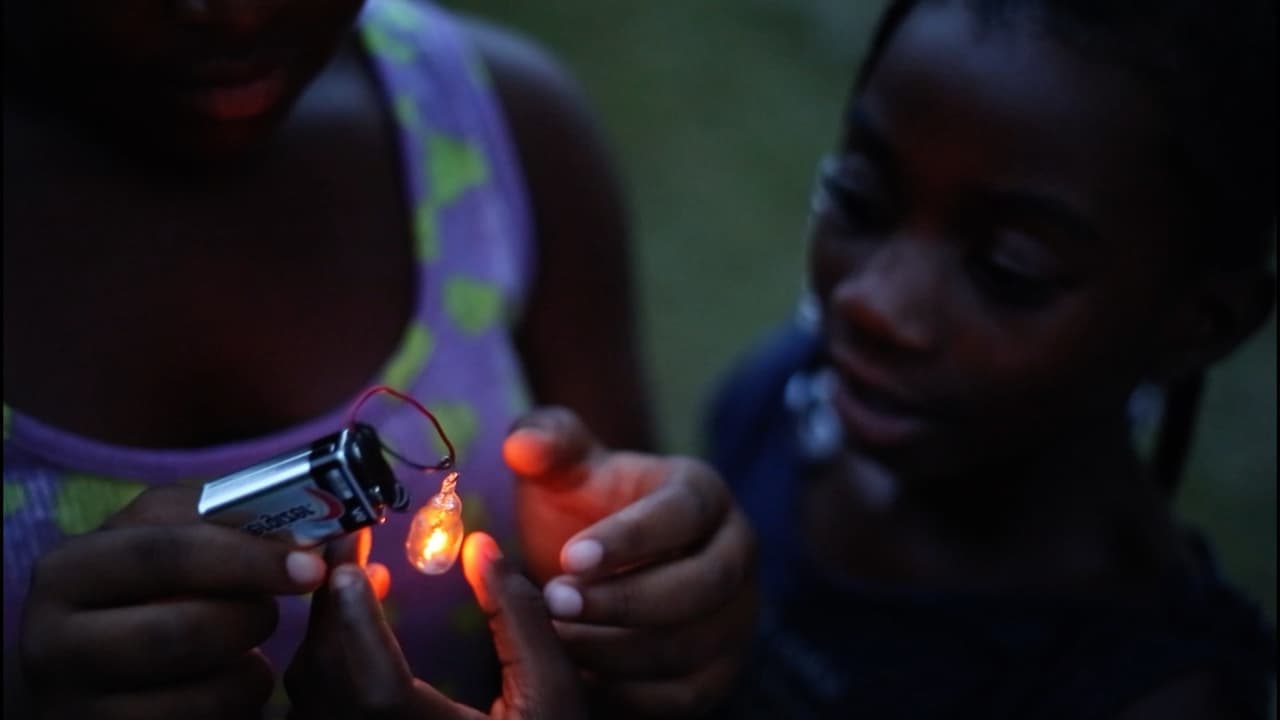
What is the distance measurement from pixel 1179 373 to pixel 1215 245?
0.14 meters

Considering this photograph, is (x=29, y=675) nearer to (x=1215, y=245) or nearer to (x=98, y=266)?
(x=98, y=266)

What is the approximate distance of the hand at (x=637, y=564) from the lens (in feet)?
2.23

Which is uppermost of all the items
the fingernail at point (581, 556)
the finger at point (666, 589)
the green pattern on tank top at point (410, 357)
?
the fingernail at point (581, 556)

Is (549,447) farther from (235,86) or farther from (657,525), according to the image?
(235,86)

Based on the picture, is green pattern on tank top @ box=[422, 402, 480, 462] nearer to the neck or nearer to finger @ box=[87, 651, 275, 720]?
finger @ box=[87, 651, 275, 720]

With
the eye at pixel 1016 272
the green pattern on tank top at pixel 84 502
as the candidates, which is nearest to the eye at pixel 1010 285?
the eye at pixel 1016 272

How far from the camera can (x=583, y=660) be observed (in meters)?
0.72

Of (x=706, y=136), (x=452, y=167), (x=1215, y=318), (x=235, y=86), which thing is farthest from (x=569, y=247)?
(x=706, y=136)

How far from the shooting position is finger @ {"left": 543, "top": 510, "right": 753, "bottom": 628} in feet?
2.15

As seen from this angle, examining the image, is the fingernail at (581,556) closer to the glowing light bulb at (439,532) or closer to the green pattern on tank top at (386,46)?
the glowing light bulb at (439,532)

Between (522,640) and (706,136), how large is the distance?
1953 millimetres

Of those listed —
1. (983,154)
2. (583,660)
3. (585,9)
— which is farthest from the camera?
(585,9)

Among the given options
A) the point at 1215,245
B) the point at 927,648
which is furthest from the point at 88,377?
the point at 1215,245

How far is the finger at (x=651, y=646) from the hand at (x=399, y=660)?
66mm
